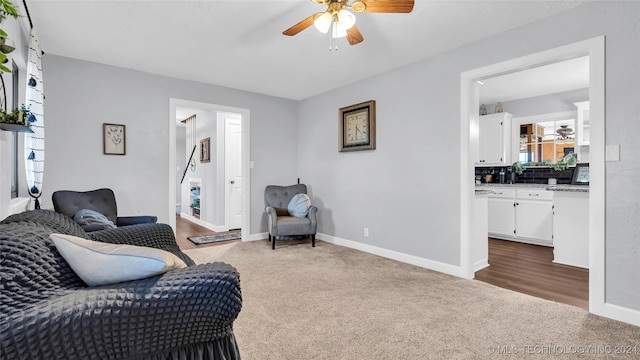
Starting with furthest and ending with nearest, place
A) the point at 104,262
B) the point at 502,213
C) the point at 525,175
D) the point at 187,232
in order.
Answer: the point at 187,232, the point at 525,175, the point at 502,213, the point at 104,262

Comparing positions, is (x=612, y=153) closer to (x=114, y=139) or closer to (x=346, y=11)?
(x=346, y=11)

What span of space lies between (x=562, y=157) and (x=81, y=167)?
668cm

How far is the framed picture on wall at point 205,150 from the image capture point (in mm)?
6118

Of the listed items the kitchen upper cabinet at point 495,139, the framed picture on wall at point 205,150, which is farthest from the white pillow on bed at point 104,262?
the kitchen upper cabinet at point 495,139

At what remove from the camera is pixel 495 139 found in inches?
215

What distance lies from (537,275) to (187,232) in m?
5.12

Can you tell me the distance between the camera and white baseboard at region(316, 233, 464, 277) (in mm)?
3267

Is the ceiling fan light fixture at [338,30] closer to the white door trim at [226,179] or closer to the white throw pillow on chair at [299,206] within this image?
the white throw pillow on chair at [299,206]

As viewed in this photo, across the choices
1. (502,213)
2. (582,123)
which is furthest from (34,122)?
(582,123)

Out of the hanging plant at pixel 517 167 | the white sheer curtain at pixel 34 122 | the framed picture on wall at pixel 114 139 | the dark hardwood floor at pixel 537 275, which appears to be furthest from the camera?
the hanging plant at pixel 517 167

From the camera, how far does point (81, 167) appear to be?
354 cm

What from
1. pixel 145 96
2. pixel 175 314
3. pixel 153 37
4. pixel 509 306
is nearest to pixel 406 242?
pixel 509 306

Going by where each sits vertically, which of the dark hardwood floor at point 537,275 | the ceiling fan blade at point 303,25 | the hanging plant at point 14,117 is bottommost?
the dark hardwood floor at point 537,275

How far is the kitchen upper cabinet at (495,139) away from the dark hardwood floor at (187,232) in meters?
4.60
